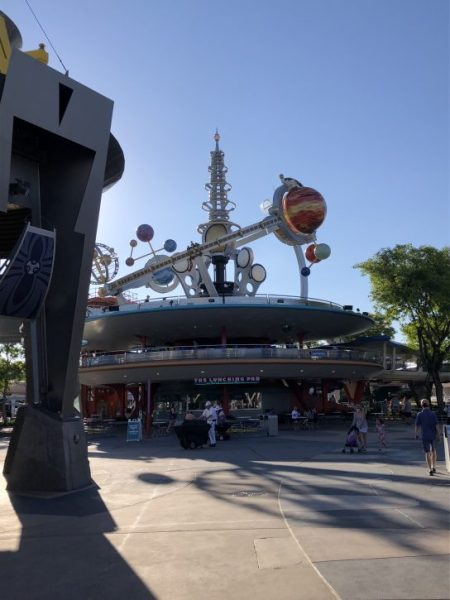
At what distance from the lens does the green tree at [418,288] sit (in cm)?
4231

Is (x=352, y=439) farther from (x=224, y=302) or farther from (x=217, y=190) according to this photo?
(x=217, y=190)

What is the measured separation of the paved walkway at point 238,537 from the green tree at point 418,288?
3065 centimetres

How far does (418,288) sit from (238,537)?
38.3 metres

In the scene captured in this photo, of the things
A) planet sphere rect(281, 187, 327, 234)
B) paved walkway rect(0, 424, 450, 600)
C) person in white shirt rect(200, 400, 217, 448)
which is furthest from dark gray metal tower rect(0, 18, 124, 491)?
planet sphere rect(281, 187, 327, 234)

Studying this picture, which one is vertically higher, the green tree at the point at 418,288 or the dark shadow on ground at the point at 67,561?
the green tree at the point at 418,288

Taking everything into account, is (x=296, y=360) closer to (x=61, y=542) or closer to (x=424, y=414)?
(x=424, y=414)

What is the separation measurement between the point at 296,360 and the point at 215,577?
109 feet

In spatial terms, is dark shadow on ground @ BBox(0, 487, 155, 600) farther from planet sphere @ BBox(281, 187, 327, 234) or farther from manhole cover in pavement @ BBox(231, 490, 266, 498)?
planet sphere @ BBox(281, 187, 327, 234)

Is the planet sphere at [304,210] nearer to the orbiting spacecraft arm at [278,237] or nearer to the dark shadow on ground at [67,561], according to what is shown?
the orbiting spacecraft arm at [278,237]

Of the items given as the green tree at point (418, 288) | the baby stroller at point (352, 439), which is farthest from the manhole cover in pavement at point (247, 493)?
the green tree at point (418, 288)

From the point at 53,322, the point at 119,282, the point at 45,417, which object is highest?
the point at 119,282

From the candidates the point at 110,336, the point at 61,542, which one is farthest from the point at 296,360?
the point at 61,542

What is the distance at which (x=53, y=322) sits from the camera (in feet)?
43.2

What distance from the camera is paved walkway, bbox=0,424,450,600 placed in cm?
562
